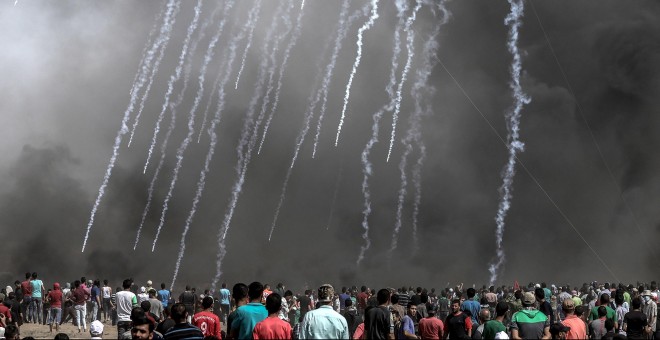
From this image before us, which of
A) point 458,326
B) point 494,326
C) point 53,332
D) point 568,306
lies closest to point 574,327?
point 568,306

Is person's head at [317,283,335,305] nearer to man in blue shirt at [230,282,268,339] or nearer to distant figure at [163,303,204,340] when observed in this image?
man in blue shirt at [230,282,268,339]

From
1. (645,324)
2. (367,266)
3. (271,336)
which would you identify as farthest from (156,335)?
(367,266)

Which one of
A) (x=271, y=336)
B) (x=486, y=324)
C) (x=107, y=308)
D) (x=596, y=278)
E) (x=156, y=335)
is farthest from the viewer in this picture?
(x=596, y=278)

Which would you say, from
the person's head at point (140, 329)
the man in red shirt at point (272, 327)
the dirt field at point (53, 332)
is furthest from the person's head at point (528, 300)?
the dirt field at point (53, 332)

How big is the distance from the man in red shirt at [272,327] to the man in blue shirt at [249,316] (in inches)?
20.9

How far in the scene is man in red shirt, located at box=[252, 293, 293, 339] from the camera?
32.1 feet

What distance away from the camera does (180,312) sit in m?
9.83

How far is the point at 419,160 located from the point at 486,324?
5686 cm

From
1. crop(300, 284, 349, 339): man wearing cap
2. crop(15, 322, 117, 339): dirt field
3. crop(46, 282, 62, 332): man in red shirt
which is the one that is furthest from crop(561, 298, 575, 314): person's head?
crop(46, 282, 62, 332): man in red shirt

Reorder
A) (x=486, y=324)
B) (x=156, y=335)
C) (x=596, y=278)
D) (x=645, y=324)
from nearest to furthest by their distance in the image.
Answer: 1. (x=156, y=335)
2. (x=486, y=324)
3. (x=645, y=324)
4. (x=596, y=278)

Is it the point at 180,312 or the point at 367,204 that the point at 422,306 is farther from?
the point at 367,204

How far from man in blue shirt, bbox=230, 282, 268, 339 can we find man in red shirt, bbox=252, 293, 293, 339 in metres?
0.53

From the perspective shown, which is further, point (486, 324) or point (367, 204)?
point (367, 204)

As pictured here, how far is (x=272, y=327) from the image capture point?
9789 mm
